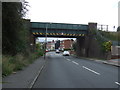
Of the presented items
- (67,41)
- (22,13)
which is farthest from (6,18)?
(67,41)

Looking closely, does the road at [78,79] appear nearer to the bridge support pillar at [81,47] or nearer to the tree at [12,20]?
the tree at [12,20]

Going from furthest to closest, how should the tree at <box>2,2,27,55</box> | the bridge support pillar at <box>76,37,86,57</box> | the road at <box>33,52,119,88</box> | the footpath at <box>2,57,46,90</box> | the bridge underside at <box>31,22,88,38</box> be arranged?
the bridge support pillar at <box>76,37,86,57</box>
the bridge underside at <box>31,22,88,38</box>
the tree at <box>2,2,27,55</box>
the road at <box>33,52,119,88</box>
the footpath at <box>2,57,46,90</box>

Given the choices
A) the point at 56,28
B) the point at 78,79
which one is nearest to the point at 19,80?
the point at 78,79

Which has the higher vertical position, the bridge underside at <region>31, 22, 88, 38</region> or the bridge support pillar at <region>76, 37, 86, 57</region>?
the bridge underside at <region>31, 22, 88, 38</region>

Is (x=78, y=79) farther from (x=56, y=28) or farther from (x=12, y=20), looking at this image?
(x=56, y=28)

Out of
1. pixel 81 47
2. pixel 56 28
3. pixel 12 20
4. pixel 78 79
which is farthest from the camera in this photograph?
pixel 81 47

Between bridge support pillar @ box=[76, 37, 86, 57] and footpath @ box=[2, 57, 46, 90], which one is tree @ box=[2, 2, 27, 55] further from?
bridge support pillar @ box=[76, 37, 86, 57]

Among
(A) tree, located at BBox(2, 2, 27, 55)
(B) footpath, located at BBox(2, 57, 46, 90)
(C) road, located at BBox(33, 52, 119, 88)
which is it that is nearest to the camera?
(B) footpath, located at BBox(2, 57, 46, 90)

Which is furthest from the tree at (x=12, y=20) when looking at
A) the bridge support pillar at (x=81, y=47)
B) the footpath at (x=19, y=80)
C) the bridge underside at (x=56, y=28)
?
the bridge support pillar at (x=81, y=47)

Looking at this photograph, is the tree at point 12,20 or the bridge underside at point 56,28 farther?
the bridge underside at point 56,28

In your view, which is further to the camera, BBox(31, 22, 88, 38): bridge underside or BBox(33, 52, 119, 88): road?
BBox(31, 22, 88, 38): bridge underside

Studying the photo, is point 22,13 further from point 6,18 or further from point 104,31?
point 104,31

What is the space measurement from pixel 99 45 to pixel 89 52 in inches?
291

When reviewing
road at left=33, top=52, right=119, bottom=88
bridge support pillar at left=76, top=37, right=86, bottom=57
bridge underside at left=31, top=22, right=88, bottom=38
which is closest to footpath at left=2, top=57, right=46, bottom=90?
road at left=33, top=52, right=119, bottom=88
